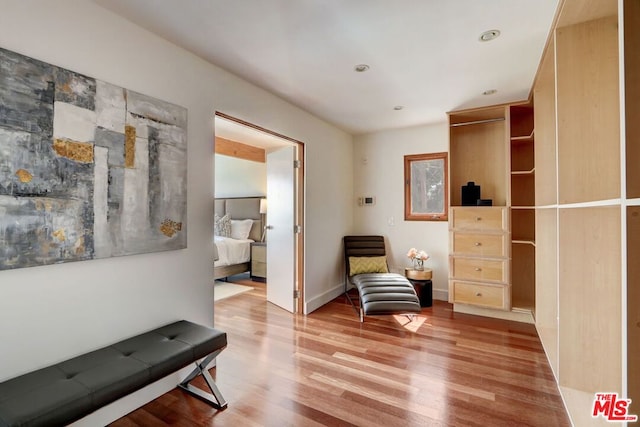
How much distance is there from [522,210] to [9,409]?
4.57 metres

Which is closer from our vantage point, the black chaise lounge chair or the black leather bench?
the black leather bench

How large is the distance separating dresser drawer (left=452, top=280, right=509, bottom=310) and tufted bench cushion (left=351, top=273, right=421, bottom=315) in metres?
0.65

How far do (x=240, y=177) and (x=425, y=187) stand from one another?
420cm

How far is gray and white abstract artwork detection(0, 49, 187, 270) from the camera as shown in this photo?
1471 mm

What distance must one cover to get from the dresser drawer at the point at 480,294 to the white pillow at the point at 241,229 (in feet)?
12.9

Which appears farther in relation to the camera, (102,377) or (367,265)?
(367,265)

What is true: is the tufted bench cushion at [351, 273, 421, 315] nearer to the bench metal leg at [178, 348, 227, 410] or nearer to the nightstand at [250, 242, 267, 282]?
the bench metal leg at [178, 348, 227, 410]

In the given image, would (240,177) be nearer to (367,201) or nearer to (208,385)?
(367,201)

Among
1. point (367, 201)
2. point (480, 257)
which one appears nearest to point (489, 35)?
point (480, 257)

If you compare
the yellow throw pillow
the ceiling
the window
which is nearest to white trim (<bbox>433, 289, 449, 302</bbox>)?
the yellow throw pillow

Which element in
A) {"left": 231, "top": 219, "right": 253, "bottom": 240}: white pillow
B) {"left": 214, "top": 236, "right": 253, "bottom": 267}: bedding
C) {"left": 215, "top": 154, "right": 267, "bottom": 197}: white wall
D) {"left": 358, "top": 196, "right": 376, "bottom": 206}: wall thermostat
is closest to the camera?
{"left": 358, "top": 196, "right": 376, "bottom": 206}: wall thermostat

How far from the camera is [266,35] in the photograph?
2.09 metres

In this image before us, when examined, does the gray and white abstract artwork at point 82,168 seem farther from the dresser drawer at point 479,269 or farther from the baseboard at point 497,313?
the baseboard at point 497,313

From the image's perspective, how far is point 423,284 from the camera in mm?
3961
